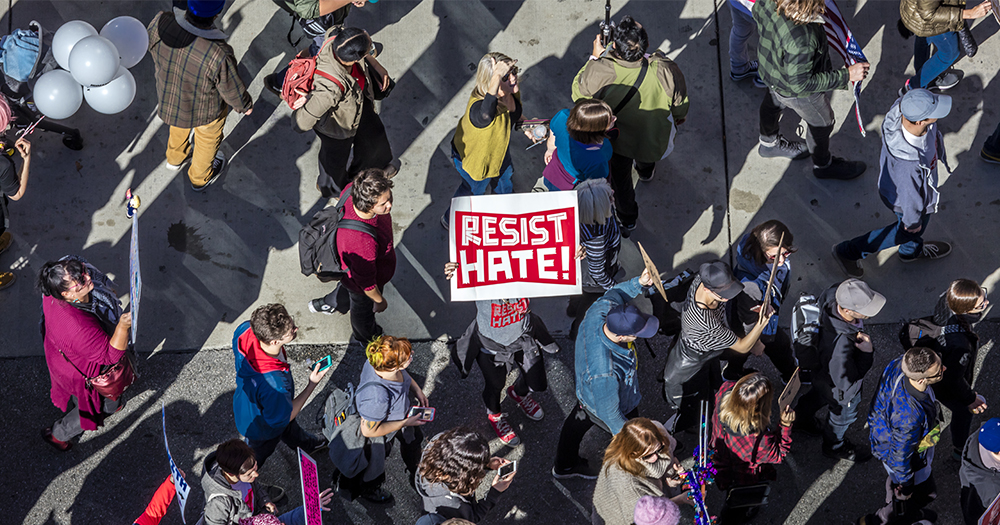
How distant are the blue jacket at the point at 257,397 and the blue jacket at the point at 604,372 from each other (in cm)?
187

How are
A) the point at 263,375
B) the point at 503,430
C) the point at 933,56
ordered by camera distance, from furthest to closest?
the point at 933,56
the point at 503,430
the point at 263,375

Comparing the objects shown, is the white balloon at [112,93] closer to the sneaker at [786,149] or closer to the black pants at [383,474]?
the black pants at [383,474]

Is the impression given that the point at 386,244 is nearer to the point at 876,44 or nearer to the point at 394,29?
the point at 394,29

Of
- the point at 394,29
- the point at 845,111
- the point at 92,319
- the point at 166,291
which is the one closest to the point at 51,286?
the point at 92,319

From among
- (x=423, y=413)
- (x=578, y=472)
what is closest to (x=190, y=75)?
(x=423, y=413)

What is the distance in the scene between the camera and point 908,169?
5.90 metres

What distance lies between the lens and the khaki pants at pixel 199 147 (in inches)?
264

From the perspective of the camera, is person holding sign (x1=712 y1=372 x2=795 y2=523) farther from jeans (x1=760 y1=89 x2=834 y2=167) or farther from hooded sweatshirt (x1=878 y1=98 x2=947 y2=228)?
jeans (x1=760 y1=89 x2=834 y2=167)

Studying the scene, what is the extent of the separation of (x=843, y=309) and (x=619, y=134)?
206 cm

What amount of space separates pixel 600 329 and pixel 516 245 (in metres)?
0.89

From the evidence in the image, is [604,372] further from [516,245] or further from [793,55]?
[793,55]

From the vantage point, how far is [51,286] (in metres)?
5.22

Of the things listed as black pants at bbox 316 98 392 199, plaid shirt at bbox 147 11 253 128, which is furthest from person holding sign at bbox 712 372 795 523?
plaid shirt at bbox 147 11 253 128

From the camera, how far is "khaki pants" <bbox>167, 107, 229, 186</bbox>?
6.70m
